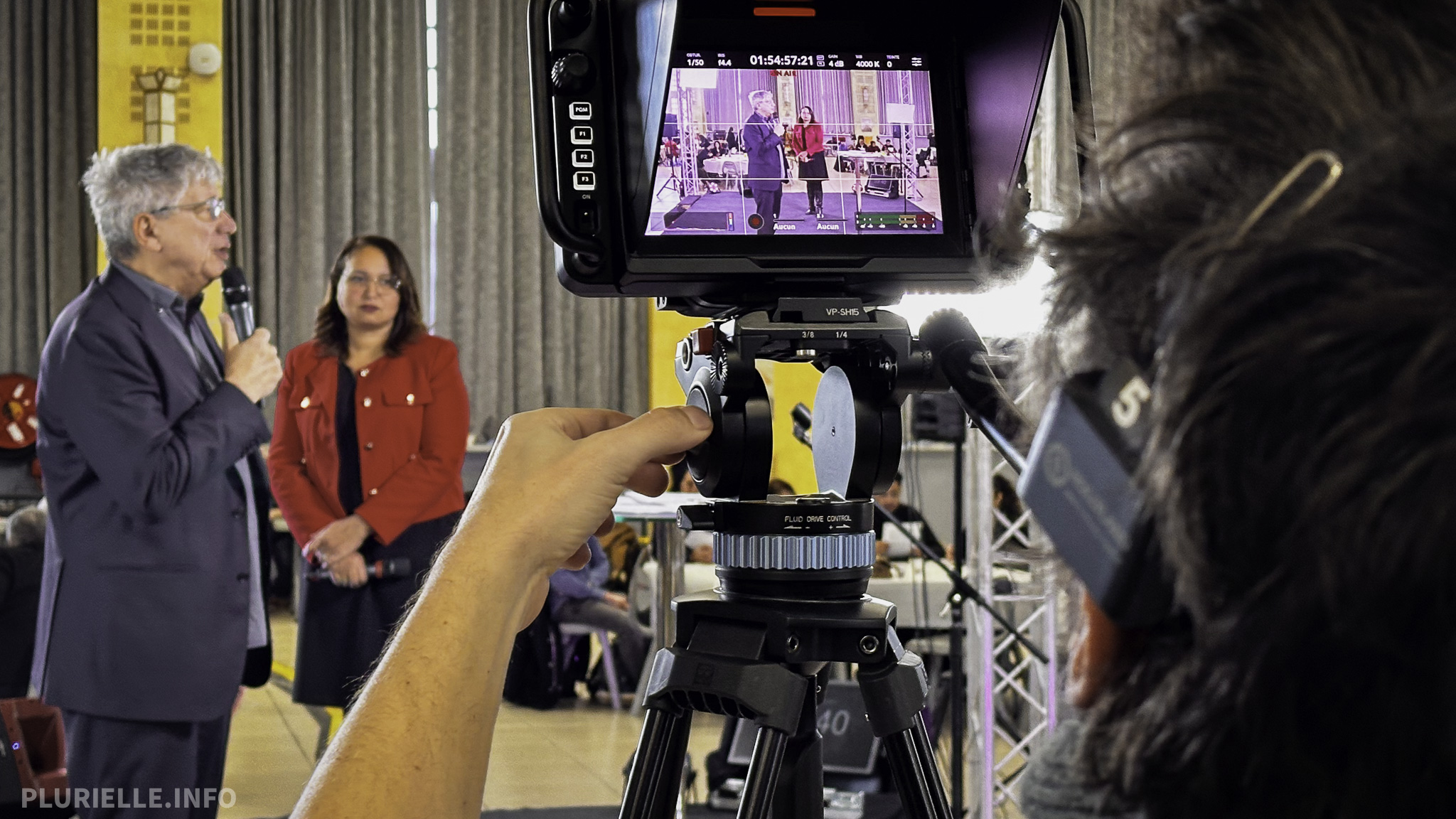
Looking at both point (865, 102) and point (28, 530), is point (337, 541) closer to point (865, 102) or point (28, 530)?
point (28, 530)

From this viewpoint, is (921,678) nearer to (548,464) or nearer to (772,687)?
(772,687)

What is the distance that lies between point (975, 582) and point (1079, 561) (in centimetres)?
305

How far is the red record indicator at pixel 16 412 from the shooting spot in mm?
6848

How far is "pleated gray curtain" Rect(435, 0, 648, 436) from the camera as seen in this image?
830cm

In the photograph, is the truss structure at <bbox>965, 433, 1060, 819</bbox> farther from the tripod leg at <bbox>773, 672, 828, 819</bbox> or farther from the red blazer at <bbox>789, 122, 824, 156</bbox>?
the red blazer at <bbox>789, 122, 824, 156</bbox>

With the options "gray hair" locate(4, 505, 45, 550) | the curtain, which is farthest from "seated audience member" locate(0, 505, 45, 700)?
the curtain

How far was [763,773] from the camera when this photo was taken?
107cm

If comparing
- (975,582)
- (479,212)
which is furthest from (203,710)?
(479,212)

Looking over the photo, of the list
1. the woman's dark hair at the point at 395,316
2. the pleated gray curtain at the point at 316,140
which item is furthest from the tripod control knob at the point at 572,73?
the pleated gray curtain at the point at 316,140

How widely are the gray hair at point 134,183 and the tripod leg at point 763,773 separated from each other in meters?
1.90

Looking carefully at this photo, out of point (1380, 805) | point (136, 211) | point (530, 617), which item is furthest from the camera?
point (136, 211)

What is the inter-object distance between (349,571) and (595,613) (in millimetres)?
2267

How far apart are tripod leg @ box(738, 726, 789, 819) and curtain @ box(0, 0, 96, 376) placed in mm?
7656

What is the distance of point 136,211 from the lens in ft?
8.16
